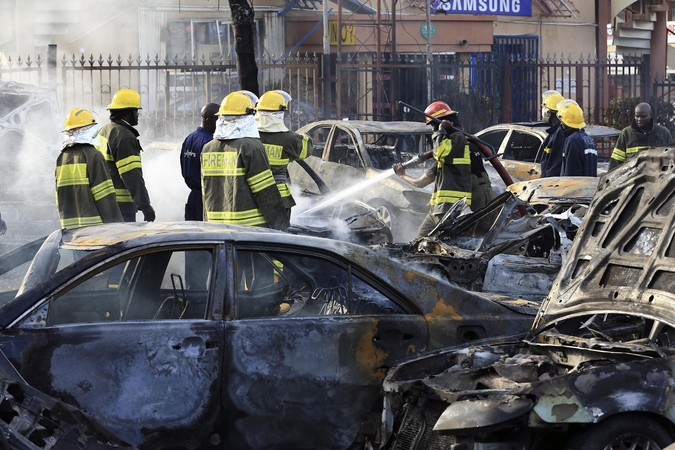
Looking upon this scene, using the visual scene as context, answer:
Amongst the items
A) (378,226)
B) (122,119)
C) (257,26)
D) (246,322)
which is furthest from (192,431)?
(257,26)

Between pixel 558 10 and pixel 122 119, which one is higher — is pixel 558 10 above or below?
above

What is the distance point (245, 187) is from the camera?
7227mm

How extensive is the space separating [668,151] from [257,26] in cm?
1961

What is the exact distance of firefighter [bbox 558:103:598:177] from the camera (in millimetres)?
10023

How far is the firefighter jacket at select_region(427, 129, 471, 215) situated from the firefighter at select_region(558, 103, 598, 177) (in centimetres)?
155

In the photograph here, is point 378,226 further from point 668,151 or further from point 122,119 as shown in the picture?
point 668,151

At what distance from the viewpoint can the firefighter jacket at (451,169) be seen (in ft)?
29.1

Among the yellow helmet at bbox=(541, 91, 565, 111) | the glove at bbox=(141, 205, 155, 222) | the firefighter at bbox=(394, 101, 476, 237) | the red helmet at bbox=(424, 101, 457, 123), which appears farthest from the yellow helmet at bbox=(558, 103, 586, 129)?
the glove at bbox=(141, 205, 155, 222)

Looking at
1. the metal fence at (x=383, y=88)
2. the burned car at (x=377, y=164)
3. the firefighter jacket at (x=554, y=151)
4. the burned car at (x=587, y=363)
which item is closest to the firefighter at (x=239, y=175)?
the burned car at (x=587, y=363)

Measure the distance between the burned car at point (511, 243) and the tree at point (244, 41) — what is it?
4944mm

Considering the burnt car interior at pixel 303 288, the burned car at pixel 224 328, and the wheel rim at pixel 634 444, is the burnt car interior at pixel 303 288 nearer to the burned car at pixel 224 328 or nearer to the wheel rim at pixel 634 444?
→ the burned car at pixel 224 328

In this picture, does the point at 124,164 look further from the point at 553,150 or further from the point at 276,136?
the point at 553,150

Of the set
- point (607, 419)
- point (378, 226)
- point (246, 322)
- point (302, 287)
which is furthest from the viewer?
point (378, 226)

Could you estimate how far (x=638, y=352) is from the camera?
4223mm
